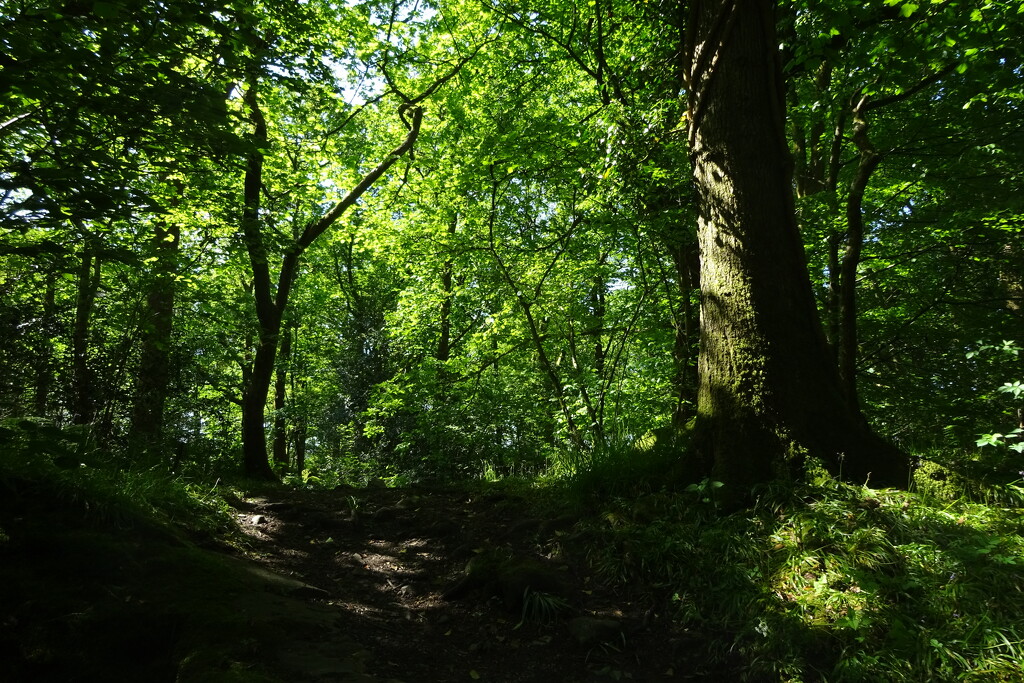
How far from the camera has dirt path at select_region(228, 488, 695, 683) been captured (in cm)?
313

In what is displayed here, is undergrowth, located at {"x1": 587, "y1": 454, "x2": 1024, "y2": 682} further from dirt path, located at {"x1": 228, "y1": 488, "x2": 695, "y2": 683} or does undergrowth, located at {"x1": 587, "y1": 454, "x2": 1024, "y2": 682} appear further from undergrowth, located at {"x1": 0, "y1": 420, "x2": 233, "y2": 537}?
undergrowth, located at {"x1": 0, "y1": 420, "x2": 233, "y2": 537}

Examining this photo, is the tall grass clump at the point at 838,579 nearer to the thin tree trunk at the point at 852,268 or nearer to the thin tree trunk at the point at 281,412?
the thin tree trunk at the point at 852,268

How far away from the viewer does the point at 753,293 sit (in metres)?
4.29

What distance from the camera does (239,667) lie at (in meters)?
2.64

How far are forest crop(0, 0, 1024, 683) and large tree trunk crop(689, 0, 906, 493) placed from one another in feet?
0.09

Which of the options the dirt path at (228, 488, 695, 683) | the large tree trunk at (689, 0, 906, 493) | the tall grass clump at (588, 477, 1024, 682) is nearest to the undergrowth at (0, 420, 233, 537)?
the dirt path at (228, 488, 695, 683)

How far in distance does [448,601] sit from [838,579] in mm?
2532

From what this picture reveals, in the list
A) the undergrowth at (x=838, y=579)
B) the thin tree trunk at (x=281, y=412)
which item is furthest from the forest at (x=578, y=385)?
the thin tree trunk at (x=281, y=412)

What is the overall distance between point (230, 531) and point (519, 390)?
6.47m

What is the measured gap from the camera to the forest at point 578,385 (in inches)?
120

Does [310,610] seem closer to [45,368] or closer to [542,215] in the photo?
[45,368]

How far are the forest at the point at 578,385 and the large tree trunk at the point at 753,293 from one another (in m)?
0.03

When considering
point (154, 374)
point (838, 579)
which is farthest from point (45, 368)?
point (838, 579)

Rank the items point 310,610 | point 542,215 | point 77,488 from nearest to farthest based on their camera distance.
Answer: point 310,610
point 77,488
point 542,215
